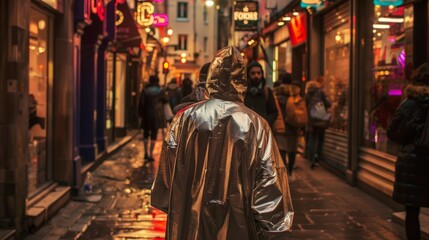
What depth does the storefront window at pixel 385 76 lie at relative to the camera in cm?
835

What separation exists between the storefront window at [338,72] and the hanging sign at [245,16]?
6.20m

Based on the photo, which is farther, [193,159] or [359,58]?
[359,58]

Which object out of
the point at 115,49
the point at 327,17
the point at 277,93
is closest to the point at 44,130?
the point at 277,93

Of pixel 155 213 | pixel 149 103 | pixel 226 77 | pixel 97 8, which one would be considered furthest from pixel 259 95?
pixel 149 103

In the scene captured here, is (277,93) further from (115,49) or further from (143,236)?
(115,49)

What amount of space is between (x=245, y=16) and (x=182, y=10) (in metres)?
36.7

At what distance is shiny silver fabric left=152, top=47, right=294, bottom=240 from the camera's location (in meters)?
3.00

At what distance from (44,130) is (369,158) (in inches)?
202

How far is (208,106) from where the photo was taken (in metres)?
3.16

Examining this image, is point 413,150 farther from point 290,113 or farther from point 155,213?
point 290,113

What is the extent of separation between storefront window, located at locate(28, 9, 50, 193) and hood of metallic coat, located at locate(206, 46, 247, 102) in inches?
185

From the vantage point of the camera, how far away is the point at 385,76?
8914mm

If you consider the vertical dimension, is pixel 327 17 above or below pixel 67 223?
above

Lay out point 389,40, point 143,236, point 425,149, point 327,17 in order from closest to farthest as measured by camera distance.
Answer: point 425,149, point 143,236, point 389,40, point 327,17
